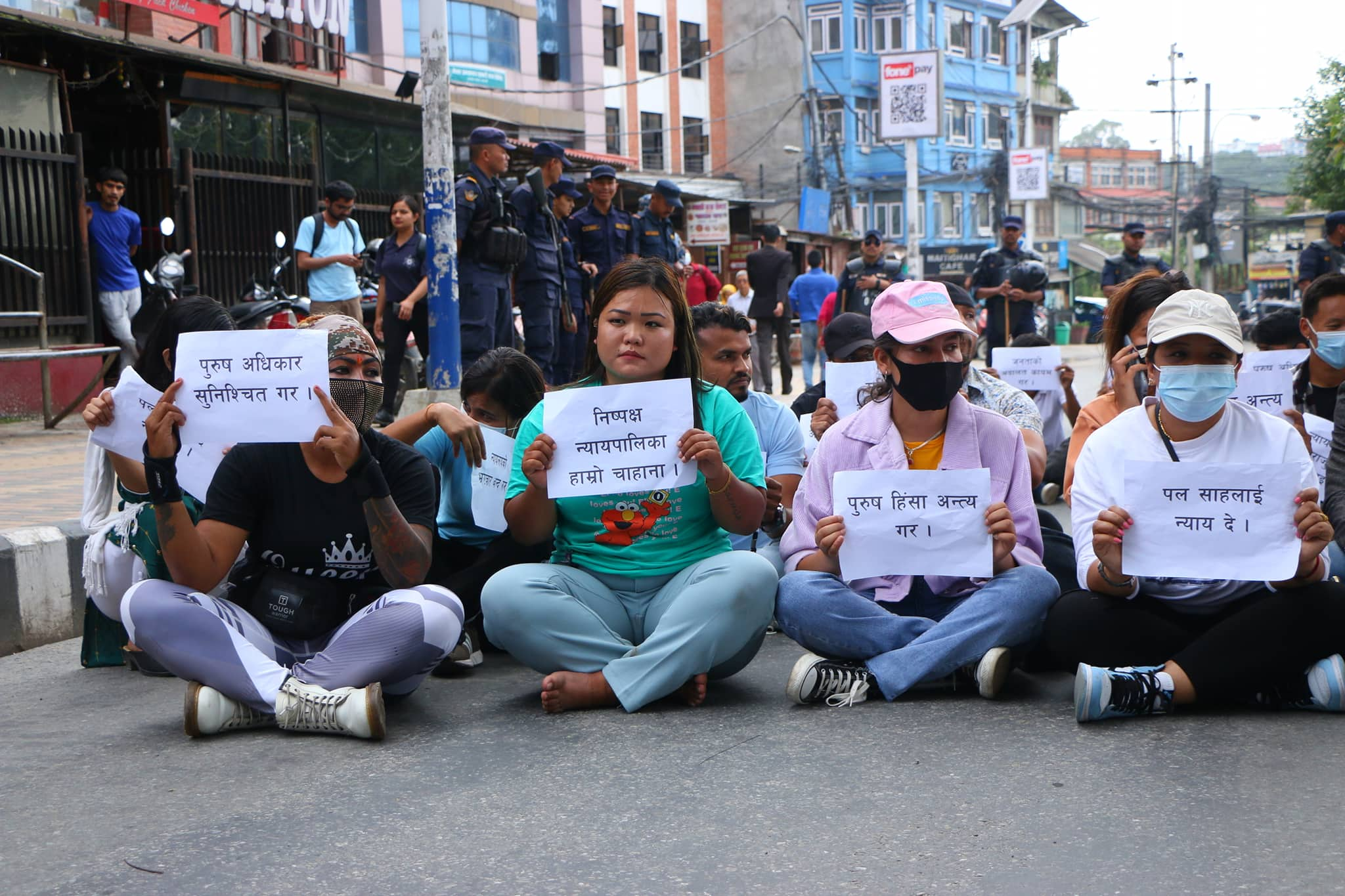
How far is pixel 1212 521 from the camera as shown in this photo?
12.5ft

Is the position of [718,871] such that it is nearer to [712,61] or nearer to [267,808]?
[267,808]

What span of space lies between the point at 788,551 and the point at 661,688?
2.13 ft

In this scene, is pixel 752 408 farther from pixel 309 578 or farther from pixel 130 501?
pixel 130 501

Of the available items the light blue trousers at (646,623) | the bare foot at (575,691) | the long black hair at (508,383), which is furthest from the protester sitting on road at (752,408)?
the bare foot at (575,691)

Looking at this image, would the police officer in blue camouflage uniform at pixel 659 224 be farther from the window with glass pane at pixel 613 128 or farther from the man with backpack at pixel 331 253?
the window with glass pane at pixel 613 128

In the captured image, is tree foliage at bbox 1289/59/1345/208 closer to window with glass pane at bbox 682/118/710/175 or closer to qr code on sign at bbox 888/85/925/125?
qr code on sign at bbox 888/85/925/125

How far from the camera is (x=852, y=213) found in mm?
47500

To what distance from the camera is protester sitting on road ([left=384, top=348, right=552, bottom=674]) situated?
193 inches

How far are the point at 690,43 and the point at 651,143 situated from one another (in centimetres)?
330

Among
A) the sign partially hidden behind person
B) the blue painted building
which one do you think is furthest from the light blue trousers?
the blue painted building

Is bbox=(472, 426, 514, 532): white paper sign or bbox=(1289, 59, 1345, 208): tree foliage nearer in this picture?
bbox=(472, 426, 514, 532): white paper sign

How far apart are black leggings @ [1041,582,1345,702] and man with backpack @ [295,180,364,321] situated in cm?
882

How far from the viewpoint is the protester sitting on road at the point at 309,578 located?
3891 mm

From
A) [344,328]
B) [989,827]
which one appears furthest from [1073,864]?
[344,328]
